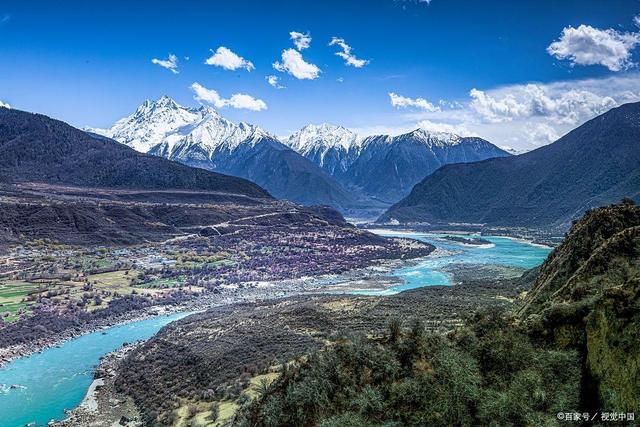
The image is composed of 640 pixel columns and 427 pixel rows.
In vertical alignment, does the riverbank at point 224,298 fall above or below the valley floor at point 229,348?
below

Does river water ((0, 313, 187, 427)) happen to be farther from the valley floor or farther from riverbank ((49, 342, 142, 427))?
the valley floor

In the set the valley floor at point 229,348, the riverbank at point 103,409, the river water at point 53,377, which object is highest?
the valley floor at point 229,348

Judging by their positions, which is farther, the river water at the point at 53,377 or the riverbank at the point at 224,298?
the riverbank at the point at 224,298

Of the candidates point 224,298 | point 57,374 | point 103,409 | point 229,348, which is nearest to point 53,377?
point 57,374

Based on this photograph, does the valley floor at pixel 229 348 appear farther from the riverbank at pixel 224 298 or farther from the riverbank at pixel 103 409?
the riverbank at pixel 224 298

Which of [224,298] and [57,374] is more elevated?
[224,298]

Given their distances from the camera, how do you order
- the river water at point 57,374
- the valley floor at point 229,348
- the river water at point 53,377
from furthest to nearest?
the river water at point 57,374 → the river water at point 53,377 → the valley floor at point 229,348

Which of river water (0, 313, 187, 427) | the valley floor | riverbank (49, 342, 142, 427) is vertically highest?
the valley floor

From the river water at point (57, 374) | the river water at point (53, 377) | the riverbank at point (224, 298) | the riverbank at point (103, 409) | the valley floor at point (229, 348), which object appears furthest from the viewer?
the riverbank at point (224, 298)

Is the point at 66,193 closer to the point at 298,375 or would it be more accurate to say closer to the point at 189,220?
the point at 189,220

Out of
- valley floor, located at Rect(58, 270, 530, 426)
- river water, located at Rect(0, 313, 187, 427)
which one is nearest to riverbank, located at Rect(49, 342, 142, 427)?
valley floor, located at Rect(58, 270, 530, 426)

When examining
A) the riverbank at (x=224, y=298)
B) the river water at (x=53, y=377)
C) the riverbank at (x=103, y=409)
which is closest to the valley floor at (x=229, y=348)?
the riverbank at (x=103, y=409)

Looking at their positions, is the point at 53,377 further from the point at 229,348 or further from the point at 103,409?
the point at 229,348
